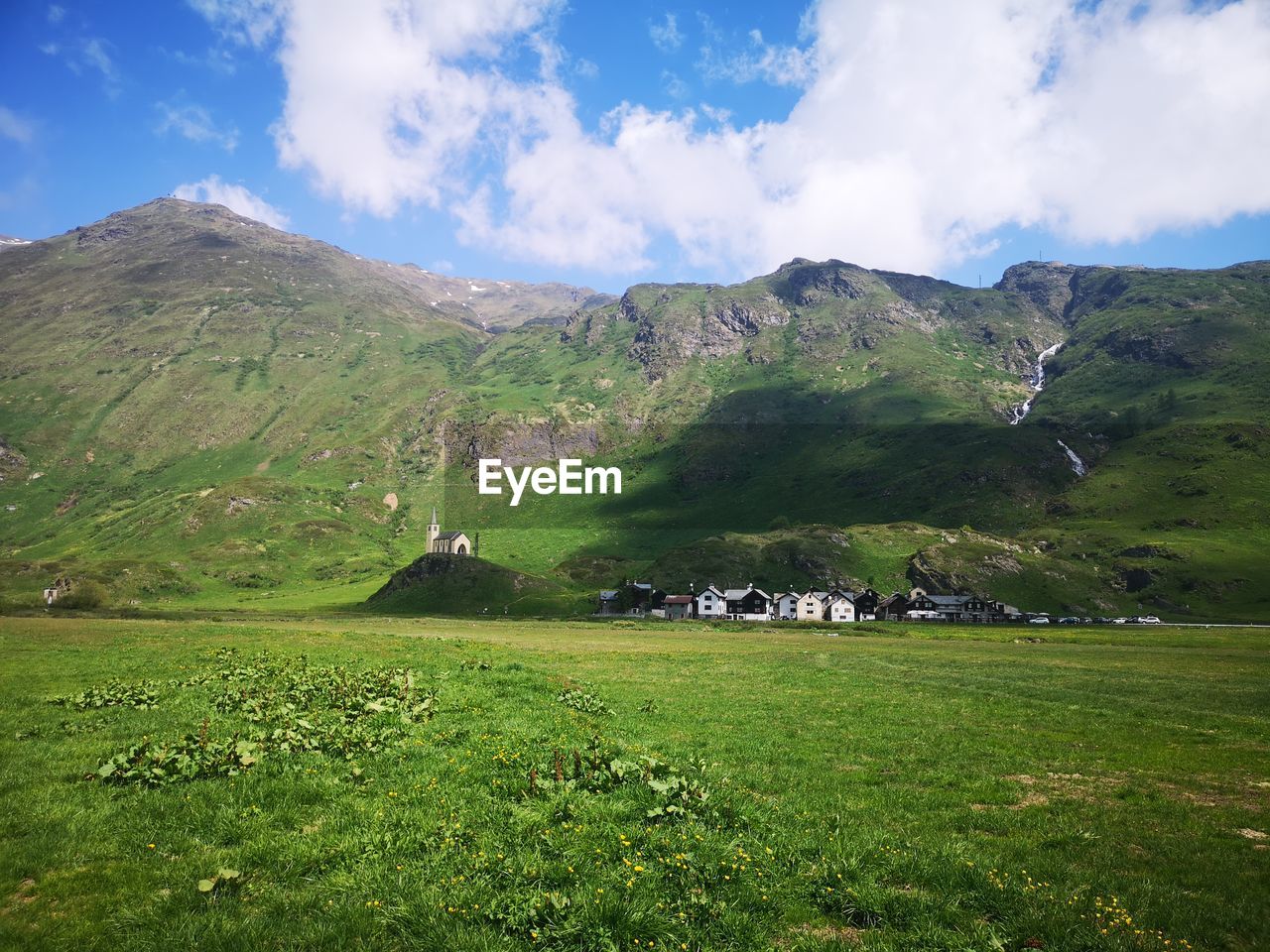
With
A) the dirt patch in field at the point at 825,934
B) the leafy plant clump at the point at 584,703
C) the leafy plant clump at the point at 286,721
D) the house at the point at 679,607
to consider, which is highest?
the leafy plant clump at the point at 286,721

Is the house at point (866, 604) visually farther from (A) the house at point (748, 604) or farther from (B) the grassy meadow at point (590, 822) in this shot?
(B) the grassy meadow at point (590, 822)

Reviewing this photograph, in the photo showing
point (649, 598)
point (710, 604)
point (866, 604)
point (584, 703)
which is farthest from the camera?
point (649, 598)

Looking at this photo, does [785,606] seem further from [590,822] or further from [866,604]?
[590,822]

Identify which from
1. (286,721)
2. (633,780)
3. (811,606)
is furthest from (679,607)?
(633,780)

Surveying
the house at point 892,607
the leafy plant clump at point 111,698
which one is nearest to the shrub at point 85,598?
the leafy plant clump at point 111,698

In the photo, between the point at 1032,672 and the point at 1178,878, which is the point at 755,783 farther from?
the point at 1032,672

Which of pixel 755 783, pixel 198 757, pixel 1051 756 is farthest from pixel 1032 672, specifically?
pixel 198 757

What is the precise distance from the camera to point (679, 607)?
152250mm

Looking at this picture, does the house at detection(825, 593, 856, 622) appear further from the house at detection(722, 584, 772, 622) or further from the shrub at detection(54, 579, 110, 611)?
the shrub at detection(54, 579, 110, 611)

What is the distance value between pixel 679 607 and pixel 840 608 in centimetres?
3824

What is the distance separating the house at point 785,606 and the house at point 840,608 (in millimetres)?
7707

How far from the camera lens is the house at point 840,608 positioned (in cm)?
15088

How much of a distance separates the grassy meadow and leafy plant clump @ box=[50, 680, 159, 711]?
0.39ft

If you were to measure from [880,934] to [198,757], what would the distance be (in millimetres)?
14145
